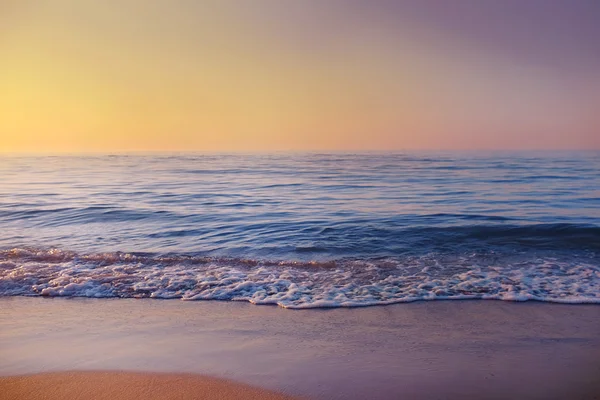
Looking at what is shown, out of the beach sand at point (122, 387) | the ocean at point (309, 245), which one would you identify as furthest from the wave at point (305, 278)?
the beach sand at point (122, 387)

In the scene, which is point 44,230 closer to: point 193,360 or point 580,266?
point 193,360

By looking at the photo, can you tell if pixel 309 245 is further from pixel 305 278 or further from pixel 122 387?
pixel 122 387

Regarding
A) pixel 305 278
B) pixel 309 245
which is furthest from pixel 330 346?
pixel 309 245

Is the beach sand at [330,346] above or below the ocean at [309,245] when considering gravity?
above

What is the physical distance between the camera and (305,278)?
28.2 ft

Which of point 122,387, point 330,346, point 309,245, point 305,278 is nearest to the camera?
point 122,387

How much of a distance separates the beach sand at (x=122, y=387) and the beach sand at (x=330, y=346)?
0.03m

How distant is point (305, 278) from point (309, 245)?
324 centimetres

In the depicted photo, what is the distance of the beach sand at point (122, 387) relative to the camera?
4.18m

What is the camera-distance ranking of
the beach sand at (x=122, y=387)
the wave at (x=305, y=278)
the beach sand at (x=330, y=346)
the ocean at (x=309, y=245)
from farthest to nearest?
1. the ocean at (x=309, y=245)
2. the wave at (x=305, y=278)
3. the beach sand at (x=330, y=346)
4. the beach sand at (x=122, y=387)

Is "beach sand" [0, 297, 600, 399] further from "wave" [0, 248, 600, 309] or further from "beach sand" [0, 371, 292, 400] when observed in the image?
"wave" [0, 248, 600, 309]

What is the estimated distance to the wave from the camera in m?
7.37

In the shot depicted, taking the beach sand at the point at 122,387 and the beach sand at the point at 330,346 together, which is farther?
the beach sand at the point at 330,346

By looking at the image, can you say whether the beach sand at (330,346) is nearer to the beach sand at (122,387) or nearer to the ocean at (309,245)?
the beach sand at (122,387)
